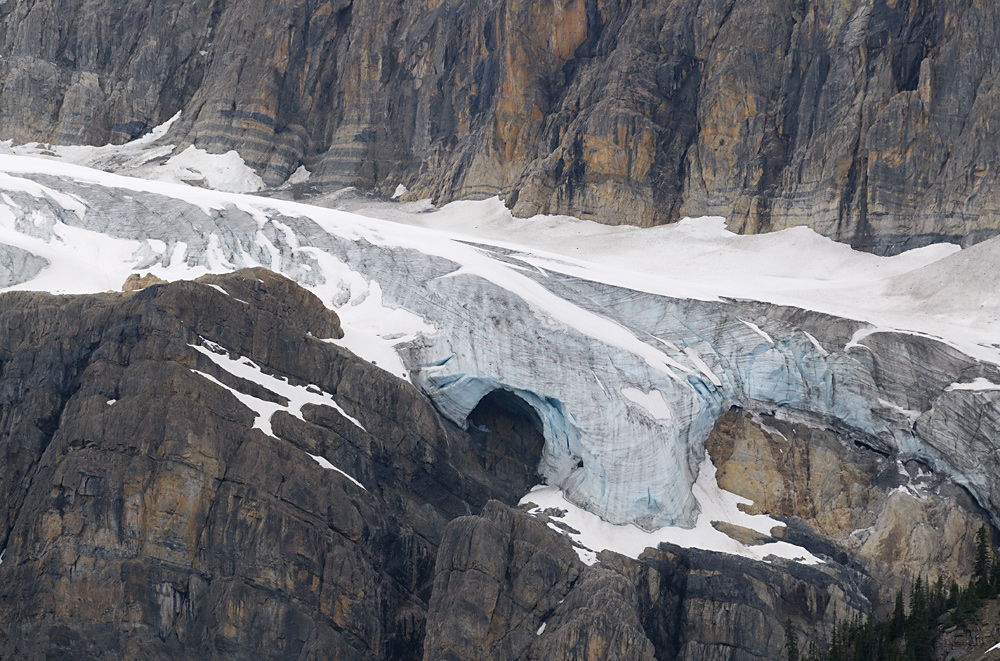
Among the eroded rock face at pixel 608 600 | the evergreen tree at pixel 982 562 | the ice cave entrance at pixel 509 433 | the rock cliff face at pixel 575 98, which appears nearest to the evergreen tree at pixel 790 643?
the eroded rock face at pixel 608 600

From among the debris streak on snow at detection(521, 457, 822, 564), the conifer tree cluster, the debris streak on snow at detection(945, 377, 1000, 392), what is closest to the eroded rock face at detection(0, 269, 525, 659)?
the debris streak on snow at detection(521, 457, 822, 564)

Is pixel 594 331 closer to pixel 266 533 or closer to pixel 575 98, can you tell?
pixel 266 533

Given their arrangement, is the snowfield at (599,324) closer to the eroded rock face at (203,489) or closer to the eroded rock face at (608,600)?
the eroded rock face at (608,600)

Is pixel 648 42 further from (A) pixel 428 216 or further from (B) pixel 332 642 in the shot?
(B) pixel 332 642

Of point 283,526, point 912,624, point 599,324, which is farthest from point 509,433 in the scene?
point 912,624

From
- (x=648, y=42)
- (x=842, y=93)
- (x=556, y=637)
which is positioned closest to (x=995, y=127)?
(x=842, y=93)

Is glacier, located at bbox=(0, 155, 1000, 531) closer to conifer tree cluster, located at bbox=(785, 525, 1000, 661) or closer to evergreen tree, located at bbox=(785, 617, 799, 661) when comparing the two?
conifer tree cluster, located at bbox=(785, 525, 1000, 661)
